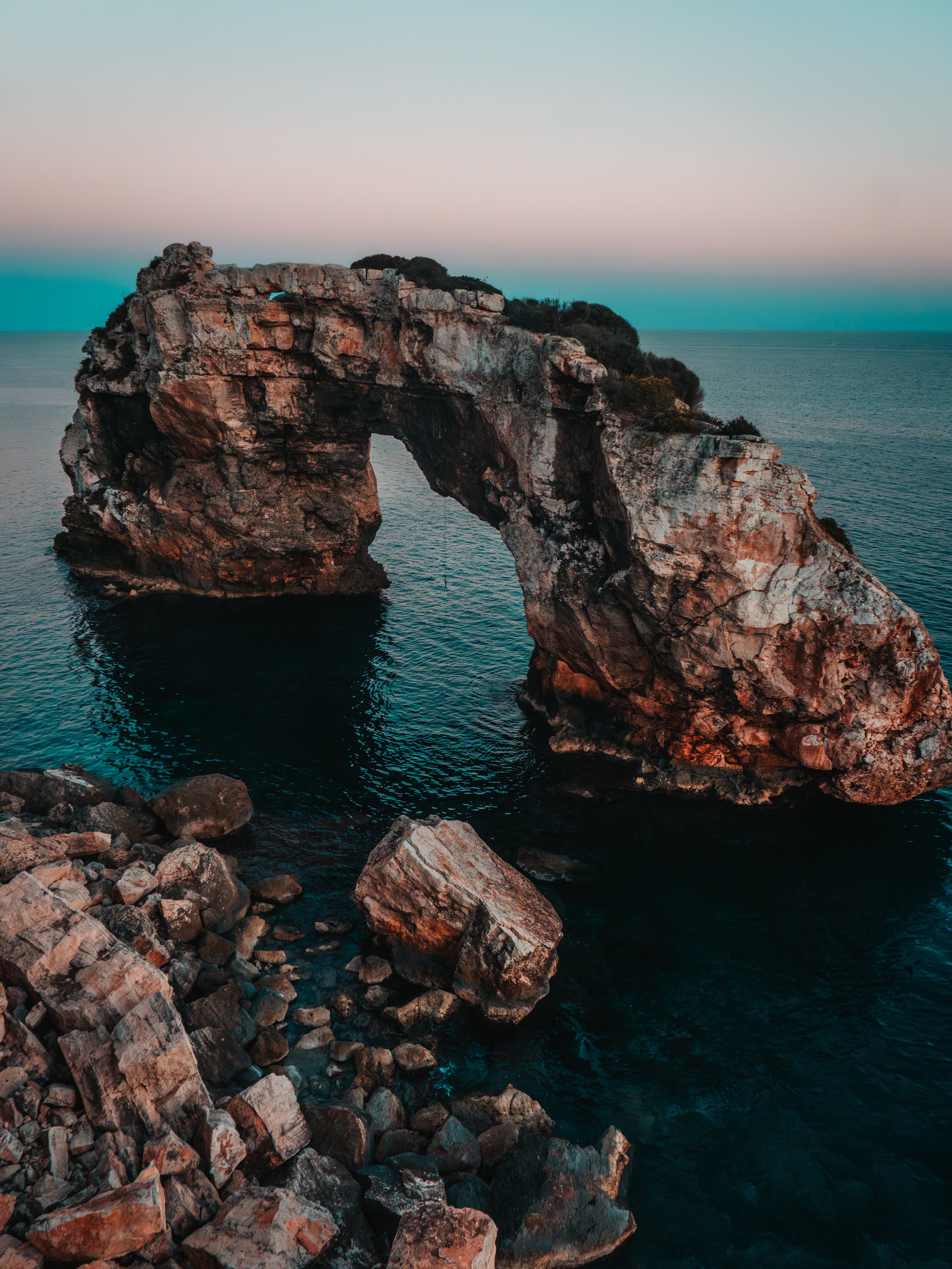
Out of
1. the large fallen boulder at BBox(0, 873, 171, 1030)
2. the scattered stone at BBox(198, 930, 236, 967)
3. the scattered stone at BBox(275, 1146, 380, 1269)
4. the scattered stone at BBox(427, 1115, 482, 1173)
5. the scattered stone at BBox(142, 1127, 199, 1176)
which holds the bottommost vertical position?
the scattered stone at BBox(198, 930, 236, 967)

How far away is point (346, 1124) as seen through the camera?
19.9 metres

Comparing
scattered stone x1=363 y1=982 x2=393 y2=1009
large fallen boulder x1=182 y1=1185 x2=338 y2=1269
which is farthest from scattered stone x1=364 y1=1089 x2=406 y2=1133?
scattered stone x1=363 y1=982 x2=393 y2=1009

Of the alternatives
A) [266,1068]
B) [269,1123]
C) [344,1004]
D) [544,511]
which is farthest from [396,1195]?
[544,511]

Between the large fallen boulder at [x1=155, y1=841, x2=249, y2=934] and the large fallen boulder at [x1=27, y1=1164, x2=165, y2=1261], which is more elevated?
the large fallen boulder at [x1=27, y1=1164, x2=165, y2=1261]

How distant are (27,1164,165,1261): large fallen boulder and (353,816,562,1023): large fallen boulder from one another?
11.5m

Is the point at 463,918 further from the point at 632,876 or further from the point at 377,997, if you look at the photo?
the point at 632,876

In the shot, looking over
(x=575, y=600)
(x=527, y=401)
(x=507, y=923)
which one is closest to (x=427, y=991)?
(x=507, y=923)

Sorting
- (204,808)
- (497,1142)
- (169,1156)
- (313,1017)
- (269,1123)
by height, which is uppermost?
(169,1156)

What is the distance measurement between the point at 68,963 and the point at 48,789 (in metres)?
14.7

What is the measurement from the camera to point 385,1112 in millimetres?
20938

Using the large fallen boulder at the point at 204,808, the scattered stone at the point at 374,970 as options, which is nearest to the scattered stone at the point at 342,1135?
the scattered stone at the point at 374,970

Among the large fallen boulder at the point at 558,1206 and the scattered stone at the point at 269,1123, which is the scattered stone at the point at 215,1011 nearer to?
the scattered stone at the point at 269,1123

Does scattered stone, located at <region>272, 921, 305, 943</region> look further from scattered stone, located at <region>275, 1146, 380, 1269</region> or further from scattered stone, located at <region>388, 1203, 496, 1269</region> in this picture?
scattered stone, located at <region>388, 1203, 496, 1269</region>

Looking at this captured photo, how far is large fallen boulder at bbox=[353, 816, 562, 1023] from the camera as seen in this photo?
985 inches
